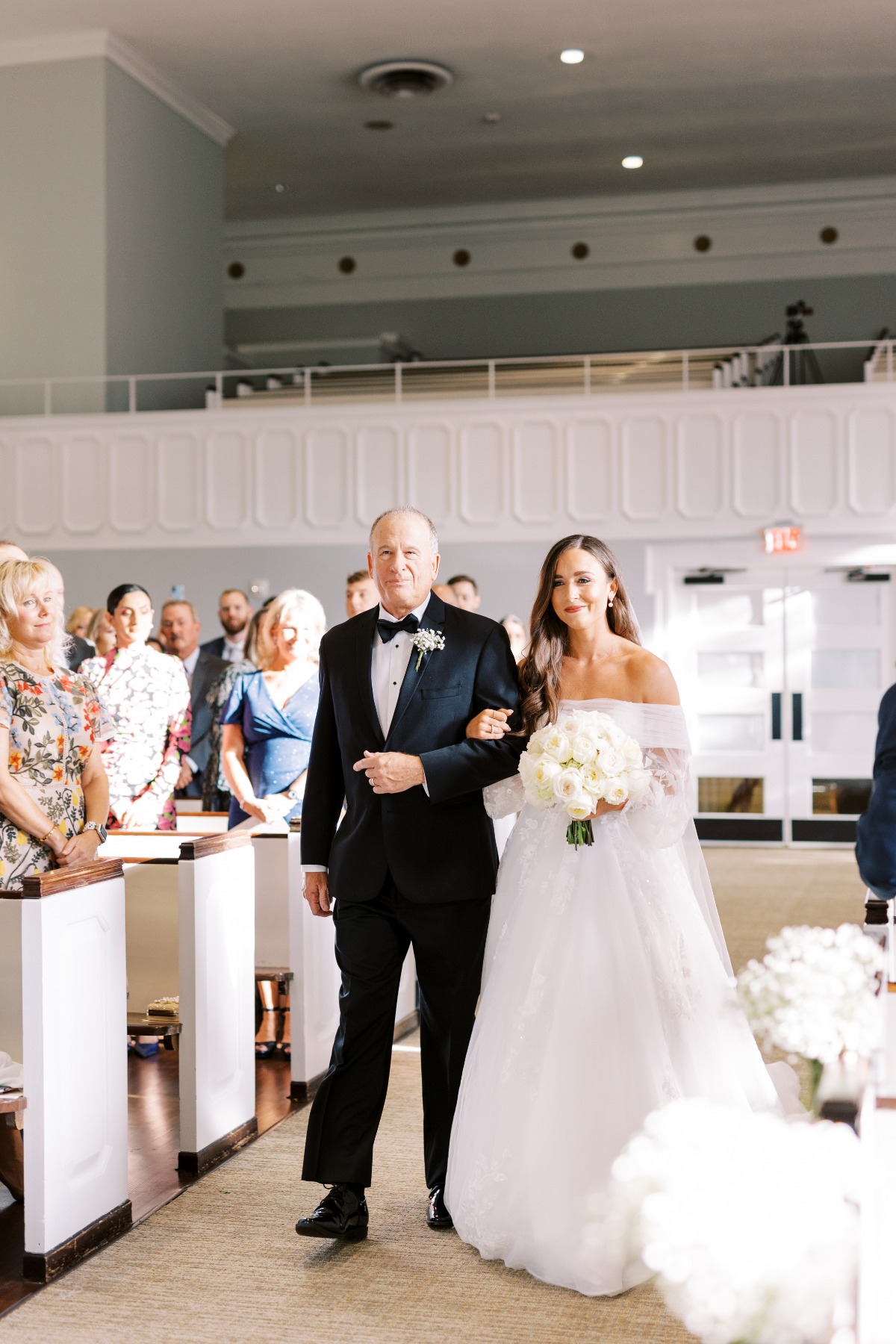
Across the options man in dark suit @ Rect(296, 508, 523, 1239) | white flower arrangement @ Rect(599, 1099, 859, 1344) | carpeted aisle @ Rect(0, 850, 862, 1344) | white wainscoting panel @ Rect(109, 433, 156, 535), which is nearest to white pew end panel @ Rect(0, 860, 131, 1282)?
carpeted aisle @ Rect(0, 850, 862, 1344)

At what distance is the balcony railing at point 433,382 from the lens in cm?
1297

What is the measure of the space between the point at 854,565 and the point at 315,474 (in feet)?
15.9

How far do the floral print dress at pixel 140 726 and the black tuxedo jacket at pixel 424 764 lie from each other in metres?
2.12

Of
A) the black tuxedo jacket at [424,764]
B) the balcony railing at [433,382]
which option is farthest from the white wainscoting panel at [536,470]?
the black tuxedo jacket at [424,764]

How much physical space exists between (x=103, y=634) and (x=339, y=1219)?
16.4 feet

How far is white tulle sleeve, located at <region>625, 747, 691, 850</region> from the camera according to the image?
3447 millimetres

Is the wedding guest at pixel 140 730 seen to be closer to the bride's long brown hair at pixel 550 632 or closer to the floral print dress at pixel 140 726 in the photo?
the floral print dress at pixel 140 726

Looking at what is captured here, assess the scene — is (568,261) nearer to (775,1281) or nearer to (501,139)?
(501,139)

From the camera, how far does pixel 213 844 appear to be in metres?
4.19

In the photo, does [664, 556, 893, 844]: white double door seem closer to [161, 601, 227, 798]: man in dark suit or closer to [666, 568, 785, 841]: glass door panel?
[666, 568, 785, 841]: glass door panel

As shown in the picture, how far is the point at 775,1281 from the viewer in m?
1.34

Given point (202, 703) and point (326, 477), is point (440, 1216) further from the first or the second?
point (326, 477)

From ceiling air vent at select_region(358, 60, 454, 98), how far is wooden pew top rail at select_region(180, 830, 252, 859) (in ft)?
36.0

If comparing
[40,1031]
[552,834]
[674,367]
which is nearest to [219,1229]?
[40,1031]
